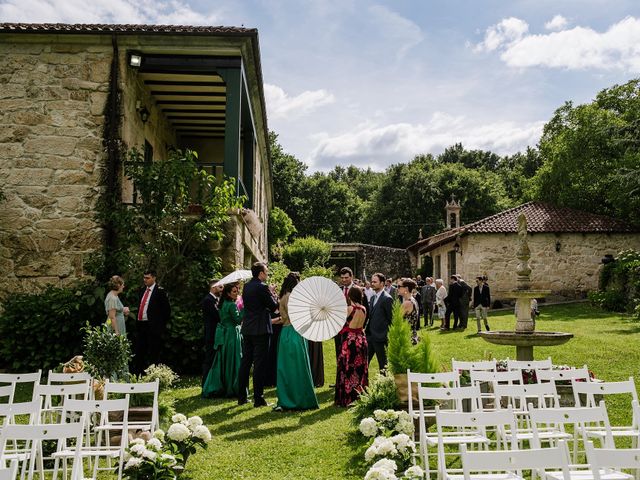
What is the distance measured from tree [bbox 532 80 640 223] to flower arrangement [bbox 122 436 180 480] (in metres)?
25.4

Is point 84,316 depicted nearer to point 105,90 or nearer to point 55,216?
point 55,216

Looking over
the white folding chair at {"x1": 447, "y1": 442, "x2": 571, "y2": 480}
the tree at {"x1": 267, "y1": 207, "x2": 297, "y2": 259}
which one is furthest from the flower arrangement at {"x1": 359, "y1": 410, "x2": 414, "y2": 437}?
the tree at {"x1": 267, "y1": 207, "x2": 297, "y2": 259}

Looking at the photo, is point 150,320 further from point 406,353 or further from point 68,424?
point 68,424

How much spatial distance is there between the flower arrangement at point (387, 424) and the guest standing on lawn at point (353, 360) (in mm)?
2399

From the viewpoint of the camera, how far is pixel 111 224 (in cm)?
1130

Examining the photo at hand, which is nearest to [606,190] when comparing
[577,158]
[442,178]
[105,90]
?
[577,158]

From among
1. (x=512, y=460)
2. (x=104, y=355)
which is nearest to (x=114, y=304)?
(x=104, y=355)

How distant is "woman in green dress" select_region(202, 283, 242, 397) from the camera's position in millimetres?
9398

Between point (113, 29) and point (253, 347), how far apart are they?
639cm

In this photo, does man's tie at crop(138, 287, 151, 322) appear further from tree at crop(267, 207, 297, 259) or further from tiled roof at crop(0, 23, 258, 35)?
tree at crop(267, 207, 297, 259)

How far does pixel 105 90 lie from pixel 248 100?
3187mm

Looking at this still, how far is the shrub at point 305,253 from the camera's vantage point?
37.8 m

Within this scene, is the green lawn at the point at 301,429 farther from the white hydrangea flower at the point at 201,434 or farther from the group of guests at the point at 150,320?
the group of guests at the point at 150,320

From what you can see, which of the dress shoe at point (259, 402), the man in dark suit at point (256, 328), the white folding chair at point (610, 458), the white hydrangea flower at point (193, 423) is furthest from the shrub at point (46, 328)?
the white folding chair at point (610, 458)
